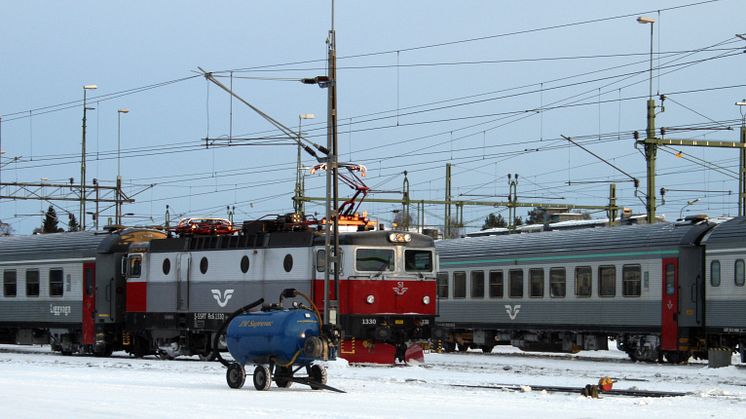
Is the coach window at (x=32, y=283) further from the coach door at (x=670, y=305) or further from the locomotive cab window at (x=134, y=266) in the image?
the coach door at (x=670, y=305)

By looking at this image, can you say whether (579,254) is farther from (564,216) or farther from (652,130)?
(564,216)

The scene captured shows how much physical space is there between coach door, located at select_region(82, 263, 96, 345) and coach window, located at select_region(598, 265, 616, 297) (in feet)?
47.9

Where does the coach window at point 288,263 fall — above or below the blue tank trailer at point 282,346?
above

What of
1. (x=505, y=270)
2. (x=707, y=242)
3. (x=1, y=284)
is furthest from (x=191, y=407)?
(x=1, y=284)

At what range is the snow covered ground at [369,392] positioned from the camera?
58.1ft

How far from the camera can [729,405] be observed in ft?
64.6

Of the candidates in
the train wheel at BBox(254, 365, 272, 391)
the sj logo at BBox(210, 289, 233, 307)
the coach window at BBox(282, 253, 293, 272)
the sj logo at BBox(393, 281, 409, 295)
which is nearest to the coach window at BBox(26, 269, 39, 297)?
the sj logo at BBox(210, 289, 233, 307)

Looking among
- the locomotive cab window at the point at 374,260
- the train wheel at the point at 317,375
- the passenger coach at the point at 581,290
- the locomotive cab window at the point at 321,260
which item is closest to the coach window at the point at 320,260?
the locomotive cab window at the point at 321,260

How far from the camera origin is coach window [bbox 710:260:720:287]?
32.0 meters

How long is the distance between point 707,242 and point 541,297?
7291 millimetres

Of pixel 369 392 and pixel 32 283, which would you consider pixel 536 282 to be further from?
pixel 369 392

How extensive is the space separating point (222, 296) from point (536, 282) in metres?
10.2

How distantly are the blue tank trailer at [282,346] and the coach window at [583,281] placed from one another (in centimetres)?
1501

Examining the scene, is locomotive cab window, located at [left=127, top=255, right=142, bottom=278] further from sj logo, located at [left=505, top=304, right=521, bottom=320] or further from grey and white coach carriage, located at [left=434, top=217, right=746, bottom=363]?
sj logo, located at [left=505, top=304, right=521, bottom=320]
